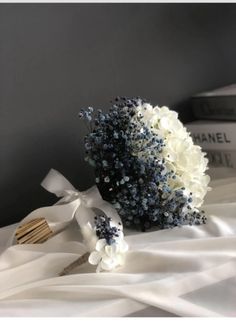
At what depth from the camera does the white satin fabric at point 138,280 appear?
583mm

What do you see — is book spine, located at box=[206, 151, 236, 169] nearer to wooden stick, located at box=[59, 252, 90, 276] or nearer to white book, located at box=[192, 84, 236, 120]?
white book, located at box=[192, 84, 236, 120]

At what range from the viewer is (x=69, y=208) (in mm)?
771

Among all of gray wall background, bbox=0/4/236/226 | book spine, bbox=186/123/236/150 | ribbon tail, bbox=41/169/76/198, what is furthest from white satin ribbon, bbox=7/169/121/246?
book spine, bbox=186/123/236/150

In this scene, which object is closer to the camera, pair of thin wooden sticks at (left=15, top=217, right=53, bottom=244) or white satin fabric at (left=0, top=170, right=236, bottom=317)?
white satin fabric at (left=0, top=170, right=236, bottom=317)

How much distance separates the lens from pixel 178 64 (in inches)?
44.1

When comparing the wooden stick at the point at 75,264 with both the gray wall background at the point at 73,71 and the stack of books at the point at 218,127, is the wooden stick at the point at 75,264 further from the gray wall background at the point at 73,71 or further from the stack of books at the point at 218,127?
the stack of books at the point at 218,127

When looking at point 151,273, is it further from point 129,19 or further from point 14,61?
point 129,19

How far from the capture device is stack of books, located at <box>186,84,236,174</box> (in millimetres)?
988

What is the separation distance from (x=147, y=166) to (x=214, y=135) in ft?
1.04

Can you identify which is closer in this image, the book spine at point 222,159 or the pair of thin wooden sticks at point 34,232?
the pair of thin wooden sticks at point 34,232

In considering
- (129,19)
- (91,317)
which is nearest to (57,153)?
(129,19)

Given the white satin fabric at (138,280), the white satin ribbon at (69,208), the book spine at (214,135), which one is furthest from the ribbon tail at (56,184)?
the book spine at (214,135)

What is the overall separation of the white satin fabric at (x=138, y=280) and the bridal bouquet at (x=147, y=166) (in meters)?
0.04
